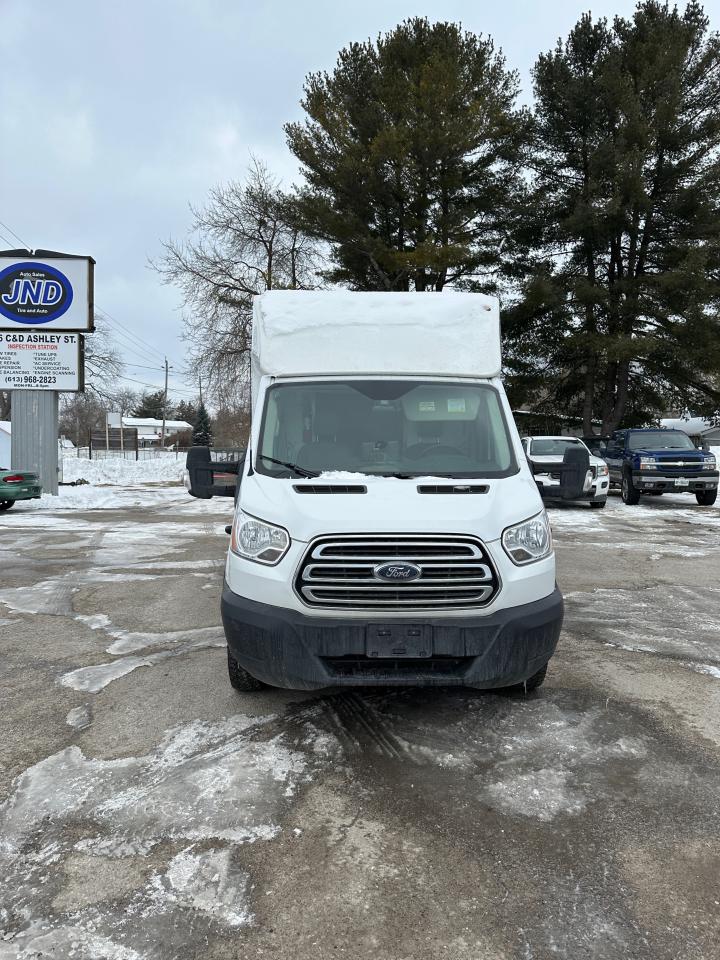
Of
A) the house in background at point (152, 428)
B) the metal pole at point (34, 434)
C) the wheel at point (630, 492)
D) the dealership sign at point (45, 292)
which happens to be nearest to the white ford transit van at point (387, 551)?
the wheel at point (630, 492)

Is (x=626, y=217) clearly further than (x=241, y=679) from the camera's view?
Yes

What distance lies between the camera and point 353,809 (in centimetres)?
310

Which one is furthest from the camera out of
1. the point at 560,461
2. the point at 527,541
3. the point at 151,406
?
the point at 151,406

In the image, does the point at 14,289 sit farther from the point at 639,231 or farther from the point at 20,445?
the point at 639,231

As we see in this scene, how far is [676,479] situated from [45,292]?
17784 millimetres

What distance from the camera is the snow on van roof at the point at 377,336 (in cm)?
491

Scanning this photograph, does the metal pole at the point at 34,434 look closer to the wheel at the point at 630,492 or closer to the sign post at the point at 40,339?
the sign post at the point at 40,339

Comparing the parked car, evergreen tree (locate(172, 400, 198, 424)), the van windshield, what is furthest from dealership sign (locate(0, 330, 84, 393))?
evergreen tree (locate(172, 400, 198, 424))

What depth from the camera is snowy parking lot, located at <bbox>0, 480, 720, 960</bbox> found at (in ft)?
7.85

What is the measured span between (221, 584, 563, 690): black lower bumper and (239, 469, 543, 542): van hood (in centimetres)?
45

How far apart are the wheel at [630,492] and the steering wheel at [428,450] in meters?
14.1

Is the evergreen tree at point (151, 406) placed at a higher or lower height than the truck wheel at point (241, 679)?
higher

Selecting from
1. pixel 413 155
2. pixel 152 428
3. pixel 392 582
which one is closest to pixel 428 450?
pixel 392 582

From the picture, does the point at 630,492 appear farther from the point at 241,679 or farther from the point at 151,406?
the point at 151,406
